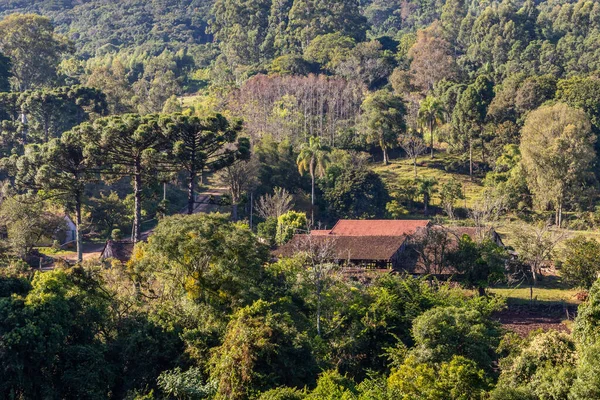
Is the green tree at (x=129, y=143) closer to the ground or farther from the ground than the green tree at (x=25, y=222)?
farther from the ground

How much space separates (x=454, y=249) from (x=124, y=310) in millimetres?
18074

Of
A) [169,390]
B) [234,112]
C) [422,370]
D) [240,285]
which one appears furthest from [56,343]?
[234,112]

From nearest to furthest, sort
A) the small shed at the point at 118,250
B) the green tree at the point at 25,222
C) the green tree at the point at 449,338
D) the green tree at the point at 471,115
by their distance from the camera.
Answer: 1. the green tree at the point at 449,338
2. the small shed at the point at 118,250
3. the green tree at the point at 25,222
4. the green tree at the point at 471,115

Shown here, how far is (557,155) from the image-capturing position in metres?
50.4

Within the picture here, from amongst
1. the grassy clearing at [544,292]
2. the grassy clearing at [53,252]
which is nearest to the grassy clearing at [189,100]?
the grassy clearing at [53,252]

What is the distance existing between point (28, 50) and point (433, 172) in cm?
4155

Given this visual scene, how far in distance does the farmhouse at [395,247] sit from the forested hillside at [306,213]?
0.53 ft

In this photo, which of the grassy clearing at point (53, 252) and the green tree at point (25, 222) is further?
the grassy clearing at point (53, 252)

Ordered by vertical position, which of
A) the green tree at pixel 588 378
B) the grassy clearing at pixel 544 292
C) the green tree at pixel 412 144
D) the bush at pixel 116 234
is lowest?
the grassy clearing at pixel 544 292

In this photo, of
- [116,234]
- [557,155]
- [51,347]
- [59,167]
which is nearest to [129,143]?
[59,167]

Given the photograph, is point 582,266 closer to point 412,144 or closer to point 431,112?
point 431,112

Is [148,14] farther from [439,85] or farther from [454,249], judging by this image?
[454,249]

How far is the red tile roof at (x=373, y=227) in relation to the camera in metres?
45.1

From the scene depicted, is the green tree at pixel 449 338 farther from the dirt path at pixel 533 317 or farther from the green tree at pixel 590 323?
the dirt path at pixel 533 317
